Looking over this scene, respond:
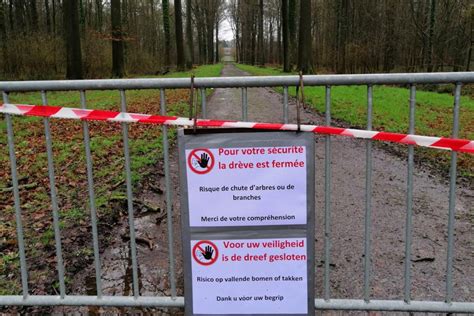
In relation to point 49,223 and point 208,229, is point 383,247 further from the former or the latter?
point 49,223

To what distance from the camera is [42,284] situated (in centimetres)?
377

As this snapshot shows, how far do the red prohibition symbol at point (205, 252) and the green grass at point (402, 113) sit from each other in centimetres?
571

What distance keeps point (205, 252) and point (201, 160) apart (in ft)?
2.06

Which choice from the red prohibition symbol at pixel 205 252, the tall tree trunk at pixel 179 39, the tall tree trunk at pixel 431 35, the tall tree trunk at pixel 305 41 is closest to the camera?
the red prohibition symbol at pixel 205 252

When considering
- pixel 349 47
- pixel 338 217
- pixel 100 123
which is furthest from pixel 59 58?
pixel 338 217

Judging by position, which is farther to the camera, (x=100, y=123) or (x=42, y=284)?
(x=100, y=123)

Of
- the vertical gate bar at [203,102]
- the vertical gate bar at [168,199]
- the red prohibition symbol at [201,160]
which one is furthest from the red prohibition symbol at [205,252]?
the vertical gate bar at [203,102]

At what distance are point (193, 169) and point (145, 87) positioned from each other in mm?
725

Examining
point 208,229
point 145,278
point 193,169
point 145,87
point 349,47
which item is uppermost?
point 349,47

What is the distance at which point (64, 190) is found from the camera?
21.0 feet

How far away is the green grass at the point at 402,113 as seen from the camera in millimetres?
8952

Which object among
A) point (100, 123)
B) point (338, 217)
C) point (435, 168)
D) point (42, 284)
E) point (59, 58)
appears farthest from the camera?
point (59, 58)

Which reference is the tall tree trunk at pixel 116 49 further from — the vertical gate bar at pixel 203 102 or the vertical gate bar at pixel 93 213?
the vertical gate bar at pixel 203 102

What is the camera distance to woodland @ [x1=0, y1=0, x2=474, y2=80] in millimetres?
21297
